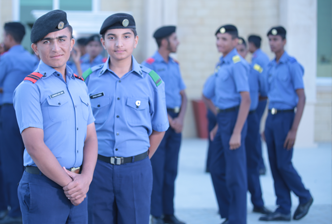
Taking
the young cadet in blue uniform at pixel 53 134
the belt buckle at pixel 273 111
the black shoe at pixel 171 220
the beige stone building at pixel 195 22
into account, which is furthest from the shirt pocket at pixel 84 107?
the beige stone building at pixel 195 22

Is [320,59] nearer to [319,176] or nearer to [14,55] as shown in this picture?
[319,176]

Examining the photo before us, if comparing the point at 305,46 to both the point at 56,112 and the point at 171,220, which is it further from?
the point at 56,112

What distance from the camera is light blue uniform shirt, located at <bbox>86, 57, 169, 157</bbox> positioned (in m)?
2.48

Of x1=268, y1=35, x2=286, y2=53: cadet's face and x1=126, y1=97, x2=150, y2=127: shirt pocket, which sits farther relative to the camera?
x1=268, y1=35, x2=286, y2=53: cadet's face

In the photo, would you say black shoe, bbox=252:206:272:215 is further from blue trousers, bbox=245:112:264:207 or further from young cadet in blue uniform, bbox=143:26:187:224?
young cadet in blue uniform, bbox=143:26:187:224

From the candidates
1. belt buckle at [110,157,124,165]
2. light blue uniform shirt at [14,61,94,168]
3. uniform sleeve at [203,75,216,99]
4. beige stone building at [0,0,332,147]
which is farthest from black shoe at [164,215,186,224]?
beige stone building at [0,0,332,147]

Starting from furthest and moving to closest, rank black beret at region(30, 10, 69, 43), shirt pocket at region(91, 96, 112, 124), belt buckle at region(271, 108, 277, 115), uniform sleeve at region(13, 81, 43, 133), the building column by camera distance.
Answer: the building column → belt buckle at region(271, 108, 277, 115) → shirt pocket at region(91, 96, 112, 124) → black beret at region(30, 10, 69, 43) → uniform sleeve at region(13, 81, 43, 133)

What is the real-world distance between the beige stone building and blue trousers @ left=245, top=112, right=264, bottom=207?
512cm

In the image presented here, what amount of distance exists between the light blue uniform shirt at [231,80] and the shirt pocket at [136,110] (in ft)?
4.81

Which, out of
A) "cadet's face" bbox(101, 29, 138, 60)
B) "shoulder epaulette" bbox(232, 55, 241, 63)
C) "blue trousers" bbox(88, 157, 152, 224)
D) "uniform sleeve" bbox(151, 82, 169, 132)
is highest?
"cadet's face" bbox(101, 29, 138, 60)

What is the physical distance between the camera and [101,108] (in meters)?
2.54

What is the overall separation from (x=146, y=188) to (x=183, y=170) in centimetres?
422

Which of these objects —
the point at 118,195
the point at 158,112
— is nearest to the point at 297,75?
the point at 158,112

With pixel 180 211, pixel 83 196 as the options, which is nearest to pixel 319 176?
pixel 180 211
